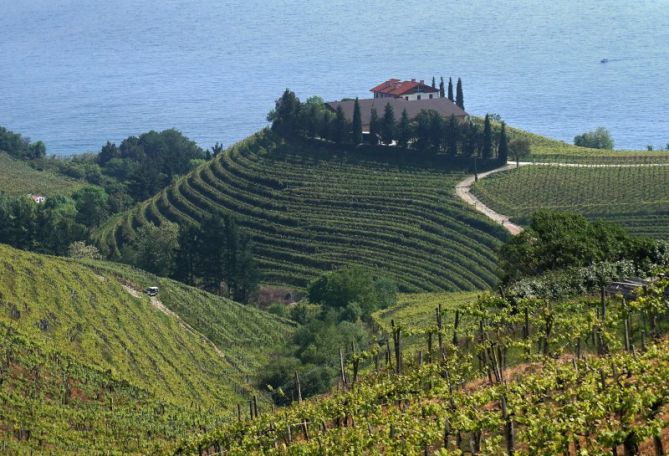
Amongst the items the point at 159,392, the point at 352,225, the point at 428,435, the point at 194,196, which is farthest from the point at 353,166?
the point at 428,435

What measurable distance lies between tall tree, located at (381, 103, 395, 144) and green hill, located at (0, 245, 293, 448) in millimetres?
49276

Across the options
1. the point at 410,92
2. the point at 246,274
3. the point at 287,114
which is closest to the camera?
the point at 246,274

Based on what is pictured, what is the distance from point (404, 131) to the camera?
13975cm

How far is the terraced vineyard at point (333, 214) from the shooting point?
118375 mm

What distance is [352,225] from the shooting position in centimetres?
13038

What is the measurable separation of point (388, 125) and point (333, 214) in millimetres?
16086

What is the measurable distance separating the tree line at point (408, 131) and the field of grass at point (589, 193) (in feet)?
19.7

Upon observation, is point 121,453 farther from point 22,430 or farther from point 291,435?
point 291,435

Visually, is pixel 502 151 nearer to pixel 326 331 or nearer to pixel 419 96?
pixel 419 96

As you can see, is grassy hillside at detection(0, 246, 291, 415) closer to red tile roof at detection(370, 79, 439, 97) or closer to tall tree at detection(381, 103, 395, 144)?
tall tree at detection(381, 103, 395, 144)

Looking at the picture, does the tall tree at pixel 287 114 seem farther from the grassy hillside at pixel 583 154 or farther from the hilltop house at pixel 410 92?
the grassy hillside at pixel 583 154

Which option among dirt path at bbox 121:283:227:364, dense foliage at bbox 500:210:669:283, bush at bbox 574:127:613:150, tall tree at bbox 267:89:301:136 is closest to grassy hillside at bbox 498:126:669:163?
bush at bbox 574:127:613:150

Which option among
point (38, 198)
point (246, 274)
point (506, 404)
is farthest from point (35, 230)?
point (506, 404)

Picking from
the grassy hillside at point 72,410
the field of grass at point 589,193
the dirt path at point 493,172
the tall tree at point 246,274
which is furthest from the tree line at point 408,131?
the grassy hillside at point 72,410
